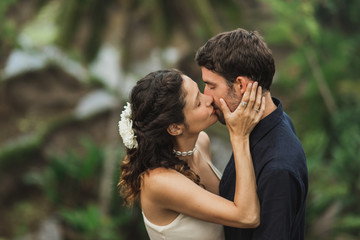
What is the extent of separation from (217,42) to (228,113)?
453 millimetres

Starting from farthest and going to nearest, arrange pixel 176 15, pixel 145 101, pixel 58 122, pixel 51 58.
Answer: pixel 51 58, pixel 58 122, pixel 176 15, pixel 145 101

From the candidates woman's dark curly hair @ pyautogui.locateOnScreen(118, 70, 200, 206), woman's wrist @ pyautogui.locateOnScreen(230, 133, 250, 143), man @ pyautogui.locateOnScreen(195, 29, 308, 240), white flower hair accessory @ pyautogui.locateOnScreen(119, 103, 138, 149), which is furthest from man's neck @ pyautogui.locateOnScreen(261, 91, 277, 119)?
white flower hair accessory @ pyautogui.locateOnScreen(119, 103, 138, 149)

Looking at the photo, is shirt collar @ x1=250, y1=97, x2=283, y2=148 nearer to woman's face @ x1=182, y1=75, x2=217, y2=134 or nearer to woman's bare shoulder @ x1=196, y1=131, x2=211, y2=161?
woman's face @ x1=182, y1=75, x2=217, y2=134

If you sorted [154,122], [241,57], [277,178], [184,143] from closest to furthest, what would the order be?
1. [277,178]
2. [241,57]
3. [154,122]
4. [184,143]

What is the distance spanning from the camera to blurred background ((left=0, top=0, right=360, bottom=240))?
8906mm

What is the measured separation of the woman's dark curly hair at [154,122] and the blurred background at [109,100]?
477 cm

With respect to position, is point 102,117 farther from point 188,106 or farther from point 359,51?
point 188,106

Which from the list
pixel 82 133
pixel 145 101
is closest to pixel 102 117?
pixel 82 133

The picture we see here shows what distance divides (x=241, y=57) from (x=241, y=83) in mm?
163

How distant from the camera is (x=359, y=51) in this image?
37.0 feet

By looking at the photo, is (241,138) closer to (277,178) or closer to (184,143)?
(277,178)

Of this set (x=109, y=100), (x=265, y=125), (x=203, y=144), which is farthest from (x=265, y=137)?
(x=109, y=100)

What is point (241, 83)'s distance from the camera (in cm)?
264

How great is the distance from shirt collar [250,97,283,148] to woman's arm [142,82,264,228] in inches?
2.3
